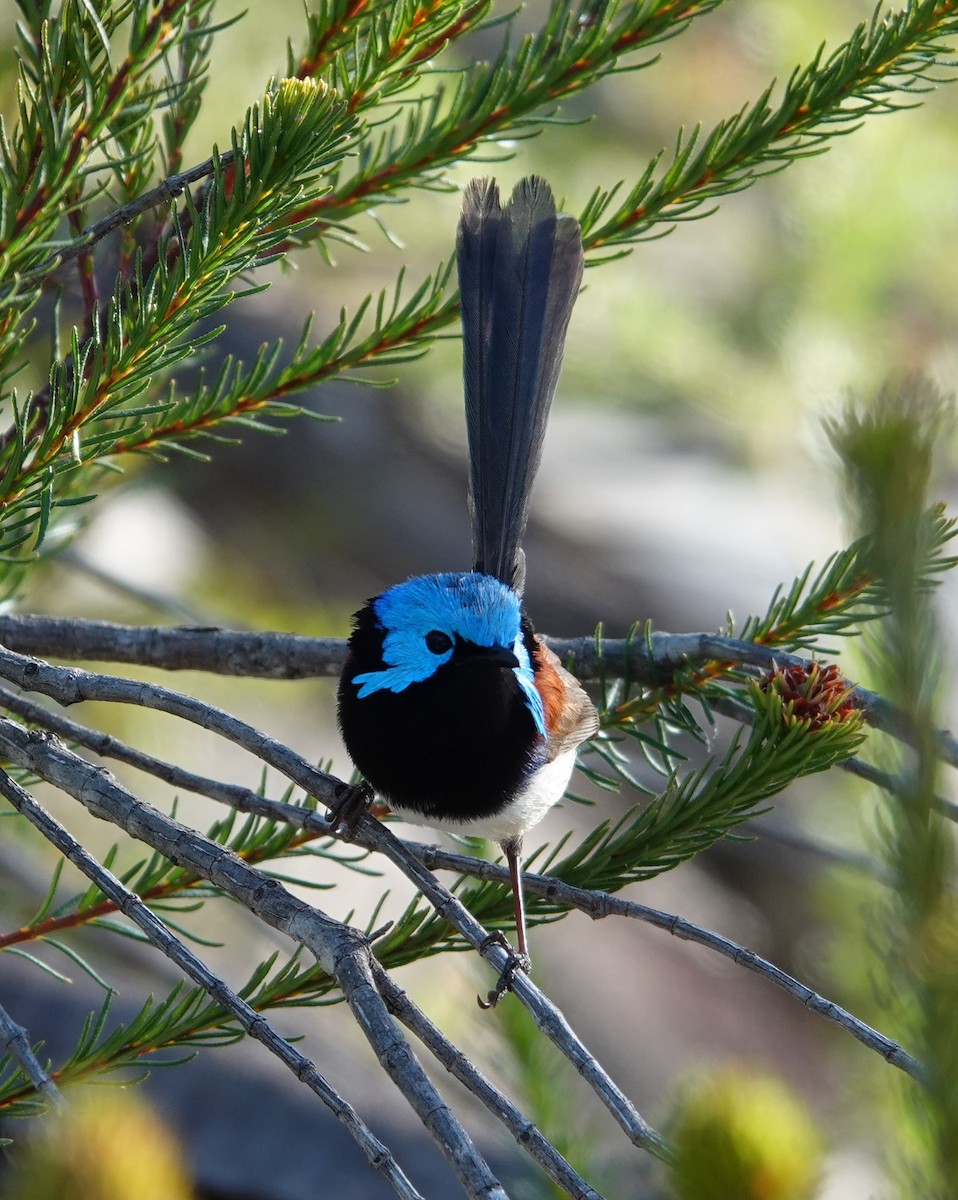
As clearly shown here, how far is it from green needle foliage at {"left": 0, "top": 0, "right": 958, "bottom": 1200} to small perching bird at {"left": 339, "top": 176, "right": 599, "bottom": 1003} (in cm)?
26

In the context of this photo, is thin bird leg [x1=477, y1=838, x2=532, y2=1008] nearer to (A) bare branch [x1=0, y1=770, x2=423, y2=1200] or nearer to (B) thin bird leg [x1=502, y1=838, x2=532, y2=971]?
(B) thin bird leg [x1=502, y1=838, x2=532, y2=971]

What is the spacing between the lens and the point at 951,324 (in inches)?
169

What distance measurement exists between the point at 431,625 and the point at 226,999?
1.10m

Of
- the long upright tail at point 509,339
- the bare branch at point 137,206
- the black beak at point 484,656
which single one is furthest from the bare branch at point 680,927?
the long upright tail at point 509,339

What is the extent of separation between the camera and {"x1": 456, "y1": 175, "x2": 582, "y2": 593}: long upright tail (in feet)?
6.52

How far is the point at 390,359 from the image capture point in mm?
1495

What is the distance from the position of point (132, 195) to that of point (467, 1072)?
1067 mm

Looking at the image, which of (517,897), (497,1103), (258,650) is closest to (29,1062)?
(497,1103)

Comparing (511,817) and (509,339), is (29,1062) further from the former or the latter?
Answer: (509,339)

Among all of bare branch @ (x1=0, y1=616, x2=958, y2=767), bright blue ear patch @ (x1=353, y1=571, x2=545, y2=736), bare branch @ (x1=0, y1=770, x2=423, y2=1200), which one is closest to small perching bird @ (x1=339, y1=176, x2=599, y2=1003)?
bright blue ear patch @ (x1=353, y1=571, x2=545, y2=736)

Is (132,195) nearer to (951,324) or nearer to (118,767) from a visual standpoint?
Result: (118,767)

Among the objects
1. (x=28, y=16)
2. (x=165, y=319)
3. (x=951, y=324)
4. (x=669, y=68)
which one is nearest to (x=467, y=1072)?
(x=165, y=319)

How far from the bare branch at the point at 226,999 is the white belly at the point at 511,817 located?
2.95 feet

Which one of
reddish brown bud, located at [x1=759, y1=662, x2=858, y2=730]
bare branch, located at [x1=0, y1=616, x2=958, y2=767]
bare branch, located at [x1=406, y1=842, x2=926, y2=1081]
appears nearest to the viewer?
bare branch, located at [x1=406, y1=842, x2=926, y2=1081]
